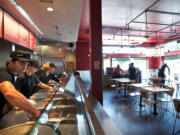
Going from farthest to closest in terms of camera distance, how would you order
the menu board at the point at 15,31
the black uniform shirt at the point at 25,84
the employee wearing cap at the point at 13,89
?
the menu board at the point at 15,31 < the black uniform shirt at the point at 25,84 < the employee wearing cap at the point at 13,89

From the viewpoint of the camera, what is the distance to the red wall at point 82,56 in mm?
8414

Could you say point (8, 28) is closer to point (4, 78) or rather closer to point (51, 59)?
point (4, 78)

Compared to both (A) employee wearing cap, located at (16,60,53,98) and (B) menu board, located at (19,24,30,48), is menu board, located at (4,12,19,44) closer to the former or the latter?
(B) menu board, located at (19,24,30,48)

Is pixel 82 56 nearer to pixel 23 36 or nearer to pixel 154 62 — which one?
pixel 23 36

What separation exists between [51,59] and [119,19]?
4.30 m

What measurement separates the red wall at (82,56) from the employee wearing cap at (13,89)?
6843 mm

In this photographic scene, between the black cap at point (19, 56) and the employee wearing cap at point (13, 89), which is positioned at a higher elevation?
the black cap at point (19, 56)

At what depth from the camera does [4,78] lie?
1354 mm

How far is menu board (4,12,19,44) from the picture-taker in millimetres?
2748

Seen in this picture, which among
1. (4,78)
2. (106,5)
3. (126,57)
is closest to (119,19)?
(106,5)

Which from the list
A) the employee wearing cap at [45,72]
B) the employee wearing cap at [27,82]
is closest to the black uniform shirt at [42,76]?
the employee wearing cap at [45,72]

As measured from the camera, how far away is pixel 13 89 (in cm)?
126

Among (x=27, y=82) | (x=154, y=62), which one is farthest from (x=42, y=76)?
(x=154, y=62)

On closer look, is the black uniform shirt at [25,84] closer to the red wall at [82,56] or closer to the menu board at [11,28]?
the menu board at [11,28]
